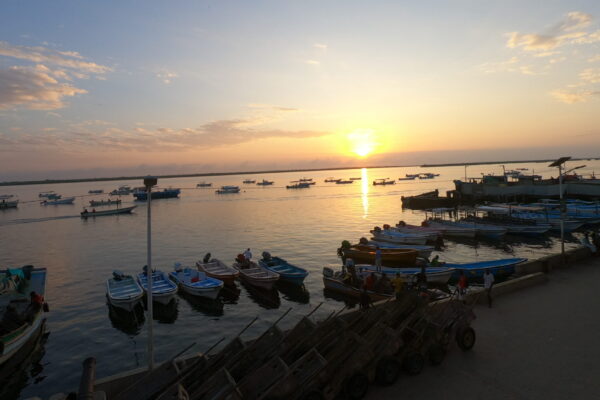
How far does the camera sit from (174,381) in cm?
932

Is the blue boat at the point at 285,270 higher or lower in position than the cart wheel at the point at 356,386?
lower

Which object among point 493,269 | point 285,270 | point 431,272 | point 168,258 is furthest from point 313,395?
point 168,258

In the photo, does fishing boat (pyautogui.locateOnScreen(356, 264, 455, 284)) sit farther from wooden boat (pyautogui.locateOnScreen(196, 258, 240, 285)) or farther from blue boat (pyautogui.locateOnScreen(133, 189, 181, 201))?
blue boat (pyautogui.locateOnScreen(133, 189, 181, 201))

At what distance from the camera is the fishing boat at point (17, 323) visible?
55.9 ft

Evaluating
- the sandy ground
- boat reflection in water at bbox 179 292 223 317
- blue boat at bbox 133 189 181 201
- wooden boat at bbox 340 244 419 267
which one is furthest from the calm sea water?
blue boat at bbox 133 189 181 201

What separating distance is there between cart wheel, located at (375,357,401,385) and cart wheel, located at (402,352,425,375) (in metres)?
0.47

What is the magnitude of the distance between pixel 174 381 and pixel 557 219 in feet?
181

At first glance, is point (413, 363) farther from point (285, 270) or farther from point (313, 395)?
point (285, 270)

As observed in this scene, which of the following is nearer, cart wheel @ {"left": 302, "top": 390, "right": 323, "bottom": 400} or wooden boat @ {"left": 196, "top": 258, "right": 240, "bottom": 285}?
cart wheel @ {"left": 302, "top": 390, "right": 323, "bottom": 400}

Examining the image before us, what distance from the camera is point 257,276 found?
28.7 m

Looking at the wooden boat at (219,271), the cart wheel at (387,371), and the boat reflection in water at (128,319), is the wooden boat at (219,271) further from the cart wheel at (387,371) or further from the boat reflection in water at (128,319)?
the cart wheel at (387,371)

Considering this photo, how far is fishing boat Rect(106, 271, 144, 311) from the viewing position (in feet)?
77.6

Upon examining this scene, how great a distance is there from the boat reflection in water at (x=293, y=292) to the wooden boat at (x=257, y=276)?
1289mm

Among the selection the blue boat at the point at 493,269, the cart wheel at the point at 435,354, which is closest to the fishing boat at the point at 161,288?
the cart wheel at the point at 435,354
